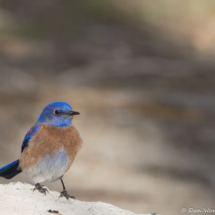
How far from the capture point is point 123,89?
39.6ft

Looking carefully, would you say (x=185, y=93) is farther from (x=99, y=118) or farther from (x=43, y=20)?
(x=43, y=20)

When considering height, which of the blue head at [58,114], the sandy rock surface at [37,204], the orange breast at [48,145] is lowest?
the sandy rock surface at [37,204]

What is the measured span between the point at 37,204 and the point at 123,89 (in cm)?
838

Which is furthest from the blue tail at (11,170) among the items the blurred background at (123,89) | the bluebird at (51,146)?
the blurred background at (123,89)

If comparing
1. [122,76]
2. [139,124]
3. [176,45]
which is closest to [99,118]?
[139,124]

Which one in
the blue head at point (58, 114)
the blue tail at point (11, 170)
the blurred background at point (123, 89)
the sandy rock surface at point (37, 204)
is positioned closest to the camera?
the sandy rock surface at point (37, 204)

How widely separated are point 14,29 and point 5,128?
525 centimetres

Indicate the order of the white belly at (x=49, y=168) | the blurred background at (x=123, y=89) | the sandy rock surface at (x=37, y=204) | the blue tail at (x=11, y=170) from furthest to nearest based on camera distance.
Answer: the blurred background at (x=123, y=89) → the blue tail at (x=11, y=170) → the white belly at (x=49, y=168) → the sandy rock surface at (x=37, y=204)

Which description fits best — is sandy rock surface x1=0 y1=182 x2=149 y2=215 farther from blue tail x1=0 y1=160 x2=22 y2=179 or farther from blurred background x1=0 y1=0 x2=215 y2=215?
blurred background x1=0 y1=0 x2=215 y2=215

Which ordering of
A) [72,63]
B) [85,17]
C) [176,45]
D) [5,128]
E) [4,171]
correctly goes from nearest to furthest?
[4,171]
[5,128]
[72,63]
[176,45]
[85,17]

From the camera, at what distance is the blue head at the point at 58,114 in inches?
174

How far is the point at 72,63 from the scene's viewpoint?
539 inches

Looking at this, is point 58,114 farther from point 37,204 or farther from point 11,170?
point 37,204

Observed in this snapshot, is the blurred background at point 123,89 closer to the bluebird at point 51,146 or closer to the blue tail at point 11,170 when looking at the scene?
the blue tail at point 11,170
